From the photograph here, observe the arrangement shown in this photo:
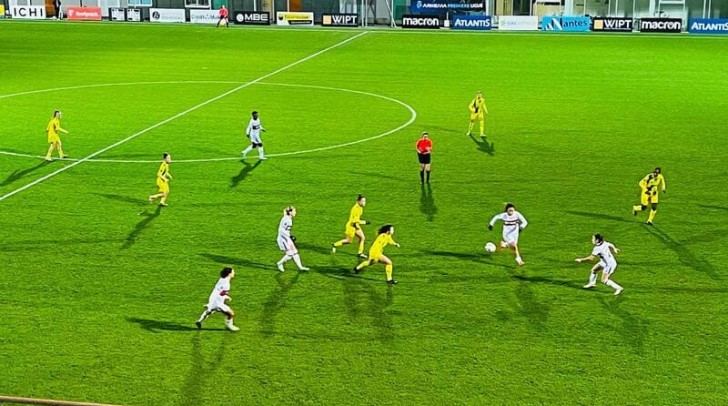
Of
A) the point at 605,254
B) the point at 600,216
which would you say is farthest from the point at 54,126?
the point at 605,254

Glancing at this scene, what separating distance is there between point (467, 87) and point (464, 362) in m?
34.3

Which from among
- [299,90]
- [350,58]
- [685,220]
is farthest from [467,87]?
[685,220]

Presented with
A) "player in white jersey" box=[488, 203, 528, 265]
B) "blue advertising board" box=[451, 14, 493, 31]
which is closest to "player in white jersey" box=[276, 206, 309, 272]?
"player in white jersey" box=[488, 203, 528, 265]

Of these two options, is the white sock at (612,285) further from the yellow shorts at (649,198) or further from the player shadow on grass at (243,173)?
the player shadow on grass at (243,173)

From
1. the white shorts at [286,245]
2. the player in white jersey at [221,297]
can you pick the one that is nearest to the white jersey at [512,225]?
the white shorts at [286,245]

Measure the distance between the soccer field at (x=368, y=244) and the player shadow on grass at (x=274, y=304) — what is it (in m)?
0.07

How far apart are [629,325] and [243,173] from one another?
15.5 m

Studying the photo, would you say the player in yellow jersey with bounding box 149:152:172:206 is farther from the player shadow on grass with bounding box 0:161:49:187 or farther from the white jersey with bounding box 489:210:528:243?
the white jersey with bounding box 489:210:528:243

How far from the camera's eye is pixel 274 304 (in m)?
18.8

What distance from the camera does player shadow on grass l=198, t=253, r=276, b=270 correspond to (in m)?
21.1

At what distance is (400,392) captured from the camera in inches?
595

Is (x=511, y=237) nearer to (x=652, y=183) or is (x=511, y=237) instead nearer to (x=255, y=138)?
(x=652, y=183)

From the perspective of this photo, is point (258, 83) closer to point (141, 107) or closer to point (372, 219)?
point (141, 107)

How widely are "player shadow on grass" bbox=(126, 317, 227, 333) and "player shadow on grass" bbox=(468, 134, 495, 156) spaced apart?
17774mm
